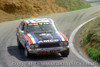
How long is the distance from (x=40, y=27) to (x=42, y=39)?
1326 millimetres

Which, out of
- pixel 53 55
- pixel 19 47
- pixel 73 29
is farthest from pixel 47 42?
pixel 73 29

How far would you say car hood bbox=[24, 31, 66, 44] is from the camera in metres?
11.1

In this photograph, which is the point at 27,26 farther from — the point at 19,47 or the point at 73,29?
the point at 73,29

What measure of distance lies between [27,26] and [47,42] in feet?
6.32

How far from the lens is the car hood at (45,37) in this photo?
1110cm

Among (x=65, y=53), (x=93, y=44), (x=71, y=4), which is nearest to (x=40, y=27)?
(x=65, y=53)

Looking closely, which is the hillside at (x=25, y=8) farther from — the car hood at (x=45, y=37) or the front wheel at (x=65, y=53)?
the front wheel at (x=65, y=53)

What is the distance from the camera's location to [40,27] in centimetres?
1239

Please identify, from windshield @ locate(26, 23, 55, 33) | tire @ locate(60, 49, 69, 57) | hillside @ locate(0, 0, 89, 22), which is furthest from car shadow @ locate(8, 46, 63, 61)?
hillside @ locate(0, 0, 89, 22)

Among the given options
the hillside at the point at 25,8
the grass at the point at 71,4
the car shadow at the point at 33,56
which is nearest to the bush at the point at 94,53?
the car shadow at the point at 33,56

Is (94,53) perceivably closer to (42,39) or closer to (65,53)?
(65,53)

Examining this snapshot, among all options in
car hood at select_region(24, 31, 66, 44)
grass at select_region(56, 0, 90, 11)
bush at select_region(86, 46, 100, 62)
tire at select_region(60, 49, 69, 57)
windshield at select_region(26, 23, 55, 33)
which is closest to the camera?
bush at select_region(86, 46, 100, 62)

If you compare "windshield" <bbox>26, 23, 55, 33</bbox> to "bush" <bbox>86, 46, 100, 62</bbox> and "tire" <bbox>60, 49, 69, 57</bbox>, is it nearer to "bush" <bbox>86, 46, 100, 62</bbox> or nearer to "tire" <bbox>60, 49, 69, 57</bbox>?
"tire" <bbox>60, 49, 69, 57</bbox>

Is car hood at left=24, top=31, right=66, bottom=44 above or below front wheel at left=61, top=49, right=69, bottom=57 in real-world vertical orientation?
above
